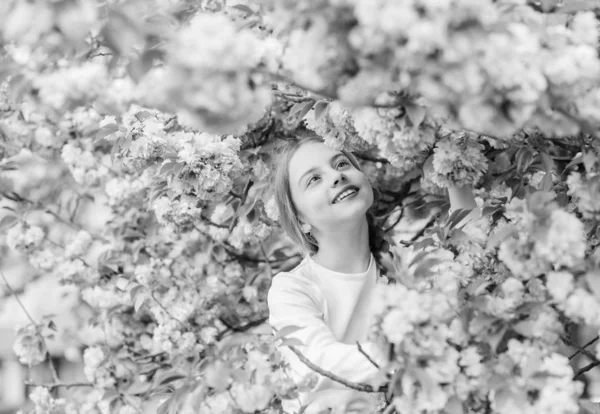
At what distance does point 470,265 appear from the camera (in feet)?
6.20

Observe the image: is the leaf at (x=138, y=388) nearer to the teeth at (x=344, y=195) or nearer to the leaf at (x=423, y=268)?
the teeth at (x=344, y=195)

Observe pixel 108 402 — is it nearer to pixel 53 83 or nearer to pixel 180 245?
pixel 180 245

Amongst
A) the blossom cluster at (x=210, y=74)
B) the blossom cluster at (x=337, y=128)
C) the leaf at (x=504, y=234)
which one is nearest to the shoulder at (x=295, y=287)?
the blossom cluster at (x=337, y=128)

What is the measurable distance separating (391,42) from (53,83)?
28.3 inches

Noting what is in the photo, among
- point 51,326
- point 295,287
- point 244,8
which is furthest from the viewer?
point 51,326

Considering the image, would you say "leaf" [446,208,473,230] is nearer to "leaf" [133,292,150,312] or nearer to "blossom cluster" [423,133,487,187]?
"blossom cluster" [423,133,487,187]

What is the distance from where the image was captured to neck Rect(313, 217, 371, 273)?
2355mm

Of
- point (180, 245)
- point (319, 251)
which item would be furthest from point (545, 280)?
point (180, 245)

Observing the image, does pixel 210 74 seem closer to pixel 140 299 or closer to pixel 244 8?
pixel 244 8

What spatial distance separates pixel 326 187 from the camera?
229cm

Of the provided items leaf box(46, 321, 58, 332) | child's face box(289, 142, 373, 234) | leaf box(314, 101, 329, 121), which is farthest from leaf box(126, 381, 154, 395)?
leaf box(314, 101, 329, 121)

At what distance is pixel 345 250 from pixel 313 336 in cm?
42

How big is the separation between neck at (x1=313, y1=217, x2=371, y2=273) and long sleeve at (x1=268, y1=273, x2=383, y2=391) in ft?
0.32

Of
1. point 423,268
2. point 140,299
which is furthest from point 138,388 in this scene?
point 423,268
